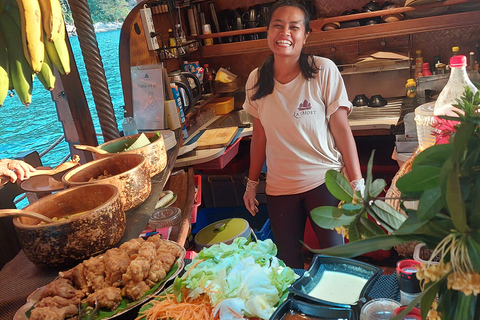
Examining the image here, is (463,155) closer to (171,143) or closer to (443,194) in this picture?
(443,194)

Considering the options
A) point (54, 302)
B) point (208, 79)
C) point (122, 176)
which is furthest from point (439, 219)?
point (208, 79)

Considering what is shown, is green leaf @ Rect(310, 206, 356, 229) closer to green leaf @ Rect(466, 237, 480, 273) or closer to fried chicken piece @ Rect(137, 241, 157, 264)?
green leaf @ Rect(466, 237, 480, 273)

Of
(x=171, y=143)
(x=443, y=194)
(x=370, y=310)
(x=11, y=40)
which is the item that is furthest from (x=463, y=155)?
(x=171, y=143)

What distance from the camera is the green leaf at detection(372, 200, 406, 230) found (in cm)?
55

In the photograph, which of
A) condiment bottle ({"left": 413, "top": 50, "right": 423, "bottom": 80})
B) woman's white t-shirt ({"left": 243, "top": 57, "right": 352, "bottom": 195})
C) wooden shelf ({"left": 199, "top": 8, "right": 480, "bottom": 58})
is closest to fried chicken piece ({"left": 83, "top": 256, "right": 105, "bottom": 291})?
woman's white t-shirt ({"left": 243, "top": 57, "right": 352, "bottom": 195})

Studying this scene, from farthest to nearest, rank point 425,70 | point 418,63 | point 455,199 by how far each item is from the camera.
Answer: point 418,63
point 425,70
point 455,199

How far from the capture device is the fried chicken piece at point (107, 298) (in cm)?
100

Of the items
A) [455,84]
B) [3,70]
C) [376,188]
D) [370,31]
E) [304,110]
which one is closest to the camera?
[376,188]

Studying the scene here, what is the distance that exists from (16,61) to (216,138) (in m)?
2.08

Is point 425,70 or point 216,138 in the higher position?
point 425,70

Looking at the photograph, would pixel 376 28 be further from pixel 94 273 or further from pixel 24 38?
pixel 94 273

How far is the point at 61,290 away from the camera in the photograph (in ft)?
3.30

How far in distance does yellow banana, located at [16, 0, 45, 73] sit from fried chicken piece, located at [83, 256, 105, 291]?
599 mm

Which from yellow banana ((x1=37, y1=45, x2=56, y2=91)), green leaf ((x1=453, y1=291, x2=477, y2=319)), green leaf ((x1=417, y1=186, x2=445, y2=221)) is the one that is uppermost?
yellow banana ((x1=37, y1=45, x2=56, y2=91))
